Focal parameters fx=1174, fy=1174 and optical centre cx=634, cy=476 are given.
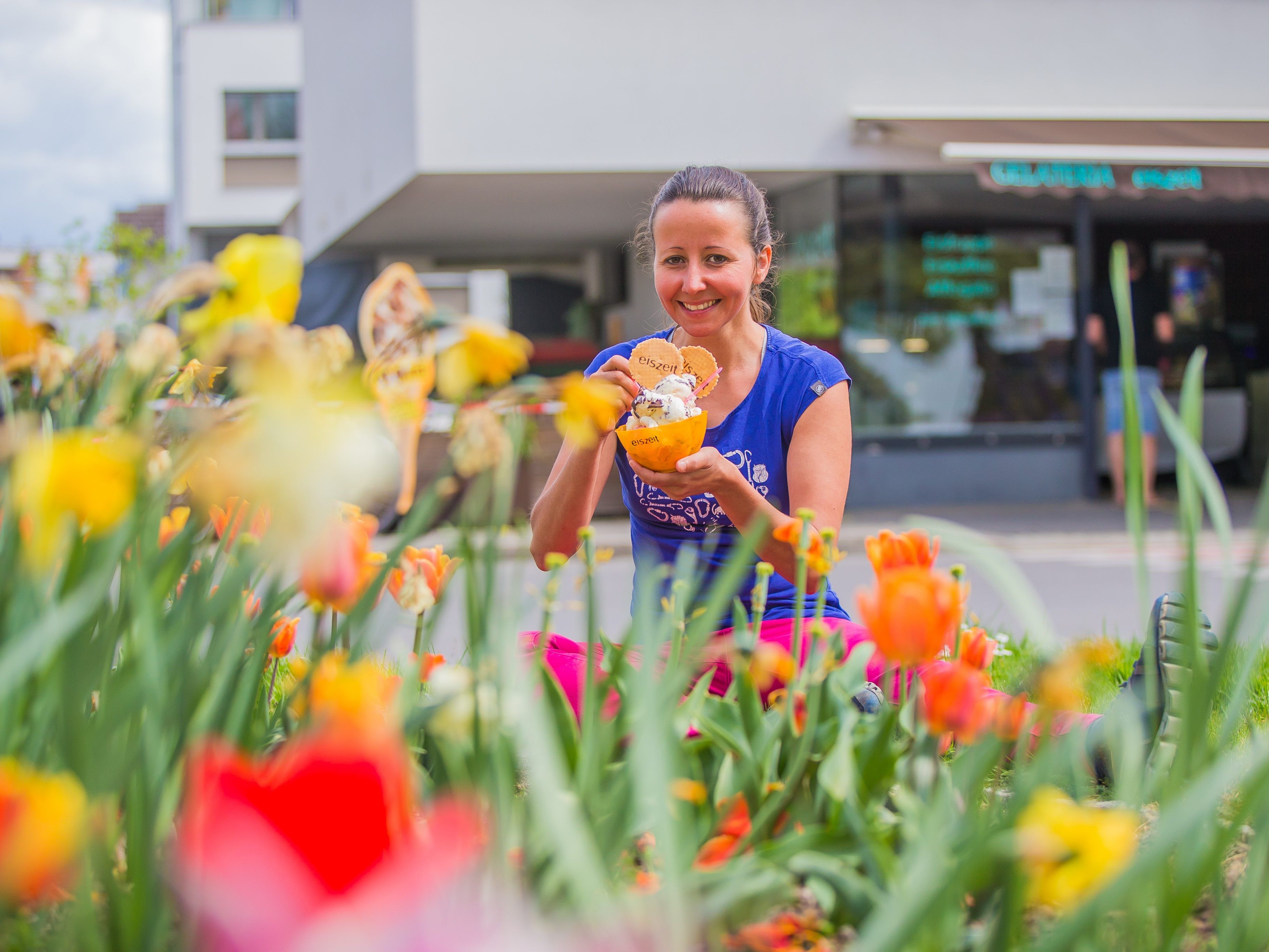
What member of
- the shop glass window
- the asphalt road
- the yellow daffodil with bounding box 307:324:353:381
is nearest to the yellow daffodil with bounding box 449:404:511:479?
the yellow daffodil with bounding box 307:324:353:381

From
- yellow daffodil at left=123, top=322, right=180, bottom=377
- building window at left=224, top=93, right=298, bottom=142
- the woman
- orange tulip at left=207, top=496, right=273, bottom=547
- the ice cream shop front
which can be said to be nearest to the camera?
yellow daffodil at left=123, top=322, right=180, bottom=377

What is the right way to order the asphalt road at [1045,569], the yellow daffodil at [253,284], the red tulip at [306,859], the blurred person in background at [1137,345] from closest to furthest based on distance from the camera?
the red tulip at [306,859], the yellow daffodil at [253,284], the asphalt road at [1045,569], the blurred person in background at [1137,345]

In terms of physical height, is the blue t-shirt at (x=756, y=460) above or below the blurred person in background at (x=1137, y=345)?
below

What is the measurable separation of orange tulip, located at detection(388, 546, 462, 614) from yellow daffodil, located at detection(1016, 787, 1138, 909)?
1.78ft

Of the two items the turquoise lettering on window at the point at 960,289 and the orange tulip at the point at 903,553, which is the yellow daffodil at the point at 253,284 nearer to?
the orange tulip at the point at 903,553

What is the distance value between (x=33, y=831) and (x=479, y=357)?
1.06ft

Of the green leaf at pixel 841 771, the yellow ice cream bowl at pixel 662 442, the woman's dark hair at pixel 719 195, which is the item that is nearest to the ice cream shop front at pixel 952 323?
the woman's dark hair at pixel 719 195

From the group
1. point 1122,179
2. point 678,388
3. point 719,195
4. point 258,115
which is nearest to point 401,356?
point 678,388

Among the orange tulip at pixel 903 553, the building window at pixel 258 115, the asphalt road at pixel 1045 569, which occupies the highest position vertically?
the building window at pixel 258 115

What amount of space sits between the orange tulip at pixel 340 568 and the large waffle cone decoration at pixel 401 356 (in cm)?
6

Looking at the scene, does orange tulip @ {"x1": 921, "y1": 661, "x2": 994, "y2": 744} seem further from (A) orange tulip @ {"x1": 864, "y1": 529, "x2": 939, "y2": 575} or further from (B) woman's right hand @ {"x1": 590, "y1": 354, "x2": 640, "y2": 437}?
(B) woman's right hand @ {"x1": 590, "y1": 354, "x2": 640, "y2": 437}

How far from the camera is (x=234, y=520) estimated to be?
1.02 meters

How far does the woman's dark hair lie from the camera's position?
2207 millimetres

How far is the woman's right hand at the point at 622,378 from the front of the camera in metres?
1.68
